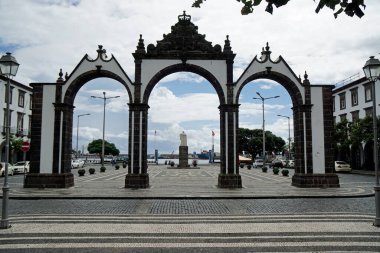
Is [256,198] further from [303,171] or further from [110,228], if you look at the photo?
[110,228]

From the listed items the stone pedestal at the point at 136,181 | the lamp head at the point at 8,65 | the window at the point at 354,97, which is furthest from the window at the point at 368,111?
the lamp head at the point at 8,65

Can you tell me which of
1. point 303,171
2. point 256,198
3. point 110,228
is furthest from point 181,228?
point 303,171

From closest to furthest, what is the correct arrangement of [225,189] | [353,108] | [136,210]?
[136,210] → [225,189] → [353,108]

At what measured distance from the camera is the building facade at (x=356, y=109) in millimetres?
40125

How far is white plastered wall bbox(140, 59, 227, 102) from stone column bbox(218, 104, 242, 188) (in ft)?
4.15

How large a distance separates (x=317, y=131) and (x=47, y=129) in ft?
50.4

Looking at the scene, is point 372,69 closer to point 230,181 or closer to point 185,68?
point 230,181

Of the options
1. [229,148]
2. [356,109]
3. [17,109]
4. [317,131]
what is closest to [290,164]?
[356,109]

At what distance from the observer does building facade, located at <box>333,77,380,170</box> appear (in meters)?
40.1

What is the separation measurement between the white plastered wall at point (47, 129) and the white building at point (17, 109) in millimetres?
22257

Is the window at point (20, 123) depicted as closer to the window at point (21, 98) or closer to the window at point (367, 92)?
the window at point (21, 98)

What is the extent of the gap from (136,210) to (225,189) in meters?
7.78

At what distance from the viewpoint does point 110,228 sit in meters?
9.05

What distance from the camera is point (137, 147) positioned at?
19828mm
